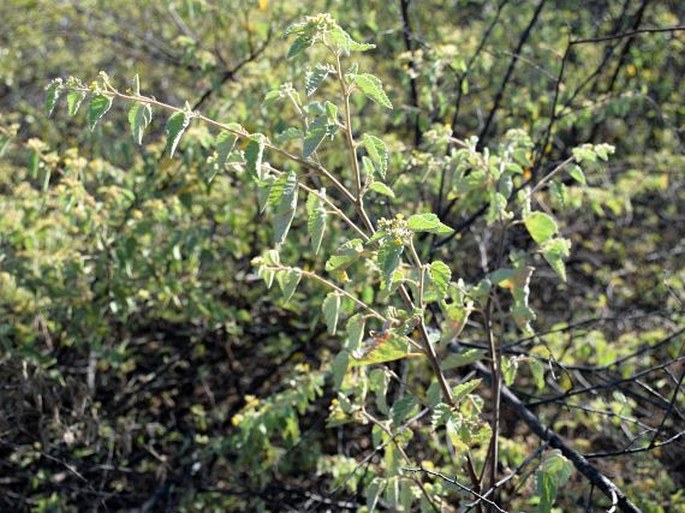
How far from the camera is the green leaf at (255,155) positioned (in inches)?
76.0

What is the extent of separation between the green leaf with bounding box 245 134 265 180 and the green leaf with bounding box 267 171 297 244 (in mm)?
67

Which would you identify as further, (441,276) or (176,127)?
(441,276)

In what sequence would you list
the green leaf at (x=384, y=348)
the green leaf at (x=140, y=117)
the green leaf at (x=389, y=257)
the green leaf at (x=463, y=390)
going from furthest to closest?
1. the green leaf at (x=463, y=390)
2. the green leaf at (x=384, y=348)
3. the green leaf at (x=140, y=117)
4. the green leaf at (x=389, y=257)

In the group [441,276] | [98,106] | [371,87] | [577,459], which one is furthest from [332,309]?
[577,459]

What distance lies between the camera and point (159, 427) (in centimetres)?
409

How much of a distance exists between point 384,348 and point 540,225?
1.78ft

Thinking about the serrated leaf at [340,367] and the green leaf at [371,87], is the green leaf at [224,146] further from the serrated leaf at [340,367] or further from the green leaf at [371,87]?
the serrated leaf at [340,367]

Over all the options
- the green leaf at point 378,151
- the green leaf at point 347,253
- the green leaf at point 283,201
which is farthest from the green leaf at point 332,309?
the green leaf at point 378,151

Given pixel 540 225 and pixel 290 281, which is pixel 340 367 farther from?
pixel 540 225

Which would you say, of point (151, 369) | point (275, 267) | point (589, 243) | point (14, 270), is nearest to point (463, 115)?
point (589, 243)

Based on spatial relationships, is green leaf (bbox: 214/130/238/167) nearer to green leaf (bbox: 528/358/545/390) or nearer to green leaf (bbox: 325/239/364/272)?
green leaf (bbox: 325/239/364/272)

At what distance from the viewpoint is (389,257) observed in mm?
1866

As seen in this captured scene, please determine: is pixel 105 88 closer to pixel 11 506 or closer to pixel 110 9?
pixel 11 506

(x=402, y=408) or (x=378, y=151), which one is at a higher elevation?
(x=378, y=151)
